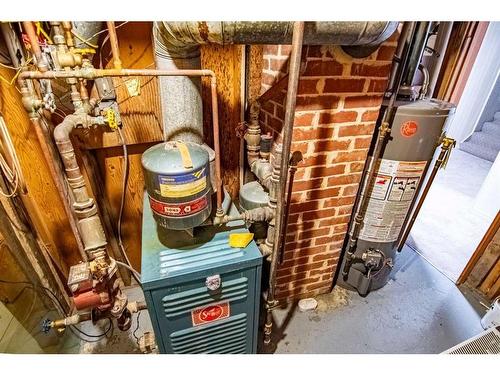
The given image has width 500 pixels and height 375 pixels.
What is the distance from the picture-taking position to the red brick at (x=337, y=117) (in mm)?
1183

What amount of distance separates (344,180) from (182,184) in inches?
34.6

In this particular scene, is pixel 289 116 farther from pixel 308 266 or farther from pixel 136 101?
pixel 308 266

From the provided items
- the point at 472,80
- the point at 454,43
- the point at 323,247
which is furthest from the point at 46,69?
the point at 472,80

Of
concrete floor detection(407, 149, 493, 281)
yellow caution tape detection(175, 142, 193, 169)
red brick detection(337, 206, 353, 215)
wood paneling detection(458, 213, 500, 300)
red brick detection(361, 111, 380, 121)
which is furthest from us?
concrete floor detection(407, 149, 493, 281)

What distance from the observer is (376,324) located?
1636 mm

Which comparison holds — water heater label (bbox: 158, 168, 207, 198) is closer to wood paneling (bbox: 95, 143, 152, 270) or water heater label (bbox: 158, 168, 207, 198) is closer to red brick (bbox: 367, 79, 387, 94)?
wood paneling (bbox: 95, 143, 152, 270)

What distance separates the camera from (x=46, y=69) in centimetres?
80

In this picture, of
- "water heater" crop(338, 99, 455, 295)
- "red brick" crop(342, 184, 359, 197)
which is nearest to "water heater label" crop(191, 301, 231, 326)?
"red brick" crop(342, 184, 359, 197)

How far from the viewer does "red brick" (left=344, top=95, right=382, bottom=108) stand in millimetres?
1186

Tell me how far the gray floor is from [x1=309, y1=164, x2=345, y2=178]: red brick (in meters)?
0.90

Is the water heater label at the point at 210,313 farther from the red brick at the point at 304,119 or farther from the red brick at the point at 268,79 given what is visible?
the red brick at the point at 268,79

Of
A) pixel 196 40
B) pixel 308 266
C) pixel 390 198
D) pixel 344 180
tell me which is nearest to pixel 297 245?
pixel 308 266
